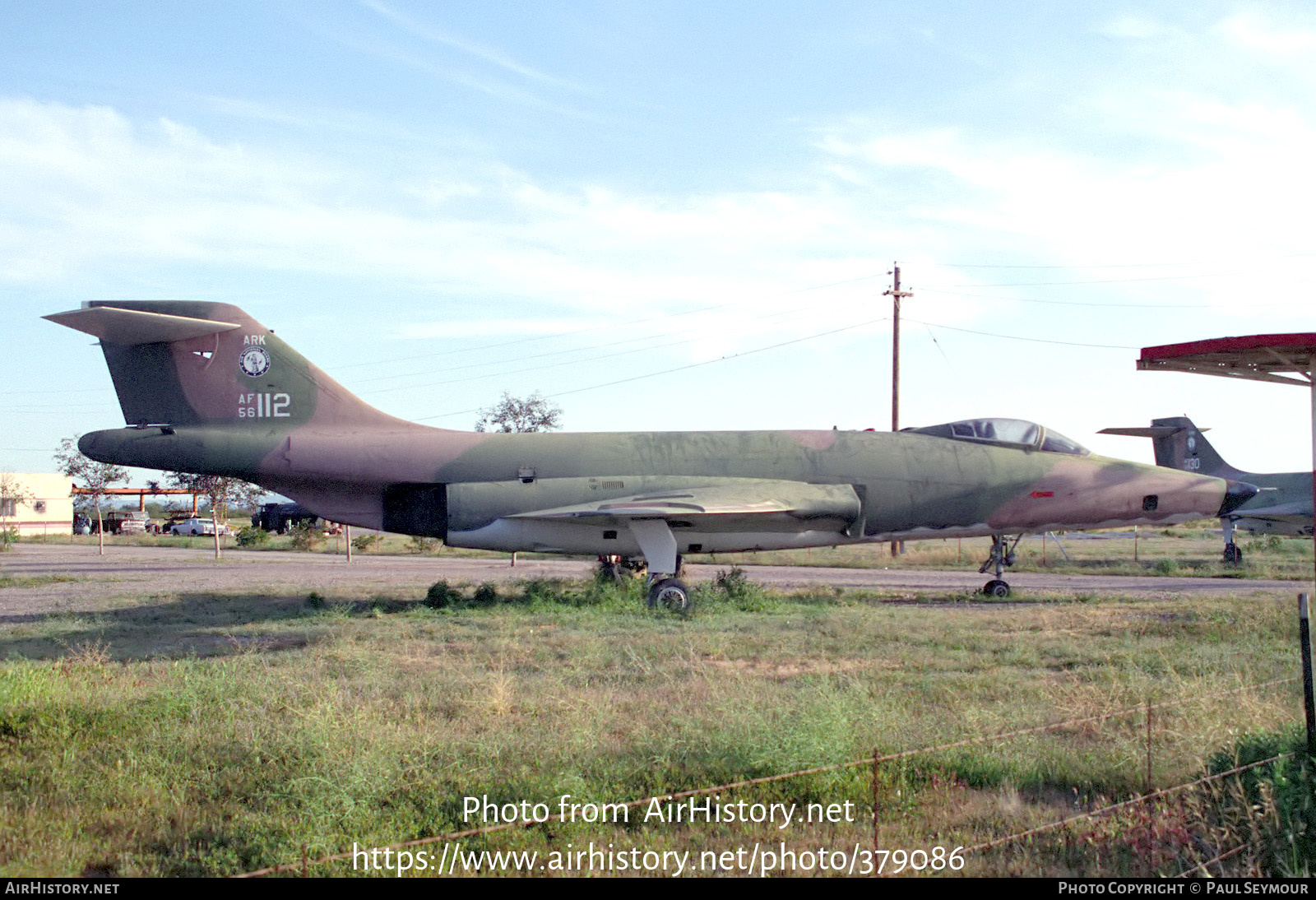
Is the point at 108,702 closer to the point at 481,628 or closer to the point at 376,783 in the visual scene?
the point at 376,783

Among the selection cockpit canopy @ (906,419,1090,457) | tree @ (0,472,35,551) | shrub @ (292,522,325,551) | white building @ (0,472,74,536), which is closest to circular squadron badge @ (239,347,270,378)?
cockpit canopy @ (906,419,1090,457)

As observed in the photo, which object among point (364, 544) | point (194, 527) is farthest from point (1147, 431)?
point (194, 527)

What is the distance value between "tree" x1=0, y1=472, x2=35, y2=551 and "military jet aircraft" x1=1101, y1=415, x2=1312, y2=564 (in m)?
62.1

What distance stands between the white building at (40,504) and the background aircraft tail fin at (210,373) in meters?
59.8

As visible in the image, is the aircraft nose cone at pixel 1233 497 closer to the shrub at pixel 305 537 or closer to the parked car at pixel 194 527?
the shrub at pixel 305 537

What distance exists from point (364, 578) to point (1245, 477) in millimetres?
30759

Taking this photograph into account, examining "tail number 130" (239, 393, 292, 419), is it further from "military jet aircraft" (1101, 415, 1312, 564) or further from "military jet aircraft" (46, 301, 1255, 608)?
"military jet aircraft" (1101, 415, 1312, 564)

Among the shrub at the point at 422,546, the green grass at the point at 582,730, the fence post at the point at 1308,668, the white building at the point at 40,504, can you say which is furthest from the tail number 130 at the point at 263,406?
the white building at the point at 40,504

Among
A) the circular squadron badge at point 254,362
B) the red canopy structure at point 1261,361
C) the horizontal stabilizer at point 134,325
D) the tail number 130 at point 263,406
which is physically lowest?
the red canopy structure at point 1261,361

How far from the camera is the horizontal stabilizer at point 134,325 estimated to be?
14461 millimetres

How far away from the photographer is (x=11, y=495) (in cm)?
6488

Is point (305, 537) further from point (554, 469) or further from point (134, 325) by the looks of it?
point (554, 469)

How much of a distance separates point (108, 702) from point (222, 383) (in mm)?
9136
